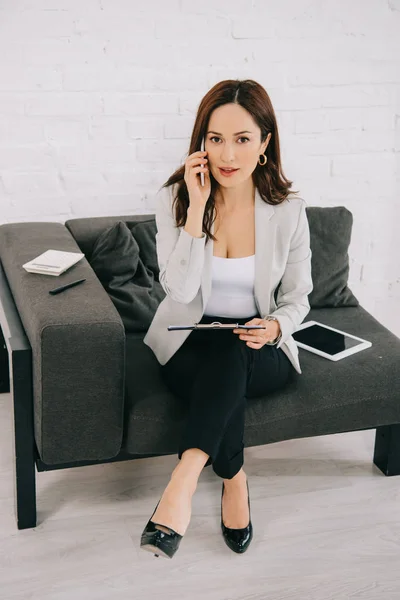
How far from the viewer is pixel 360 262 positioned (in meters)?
3.44

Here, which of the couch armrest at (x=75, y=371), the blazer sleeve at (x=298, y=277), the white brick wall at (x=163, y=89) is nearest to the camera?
the couch armrest at (x=75, y=371)

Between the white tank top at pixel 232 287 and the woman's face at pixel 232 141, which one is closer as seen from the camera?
the woman's face at pixel 232 141

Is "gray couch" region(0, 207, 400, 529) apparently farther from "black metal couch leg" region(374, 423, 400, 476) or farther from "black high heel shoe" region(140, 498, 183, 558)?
"black high heel shoe" region(140, 498, 183, 558)

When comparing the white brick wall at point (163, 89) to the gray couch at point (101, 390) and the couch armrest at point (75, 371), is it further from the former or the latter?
the couch armrest at point (75, 371)

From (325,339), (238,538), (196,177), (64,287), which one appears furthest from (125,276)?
(238,538)

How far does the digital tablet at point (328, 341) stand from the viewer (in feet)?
8.10

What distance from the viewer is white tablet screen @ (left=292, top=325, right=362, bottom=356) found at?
249 cm

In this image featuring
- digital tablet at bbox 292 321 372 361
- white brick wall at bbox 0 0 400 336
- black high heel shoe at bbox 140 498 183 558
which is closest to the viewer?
black high heel shoe at bbox 140 498 183 558

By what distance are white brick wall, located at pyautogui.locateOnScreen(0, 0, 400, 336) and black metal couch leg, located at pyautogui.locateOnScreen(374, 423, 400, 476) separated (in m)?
1.10

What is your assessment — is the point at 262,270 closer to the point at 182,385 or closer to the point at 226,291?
the point at 226,291

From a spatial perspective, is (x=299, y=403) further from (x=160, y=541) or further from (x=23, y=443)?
(x=23, y=443)

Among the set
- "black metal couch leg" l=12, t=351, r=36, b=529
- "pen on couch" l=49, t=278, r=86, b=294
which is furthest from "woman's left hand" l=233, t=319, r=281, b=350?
"black metal couch leg" l=12, t=351, r=36, b=529

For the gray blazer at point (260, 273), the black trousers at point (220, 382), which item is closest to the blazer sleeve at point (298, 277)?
the gray blazer at point (260, 273)

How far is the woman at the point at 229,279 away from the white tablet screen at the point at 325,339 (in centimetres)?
20
